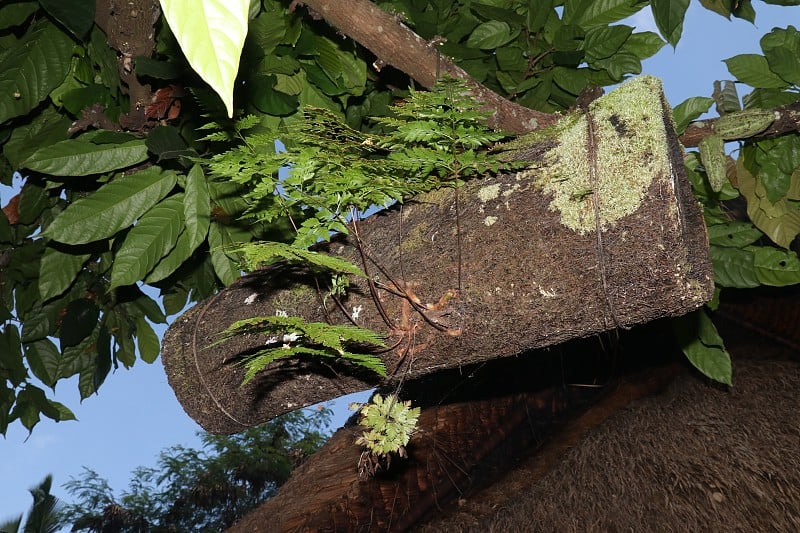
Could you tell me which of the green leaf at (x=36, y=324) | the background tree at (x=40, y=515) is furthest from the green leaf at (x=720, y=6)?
the background tree at (x=40, y=515)

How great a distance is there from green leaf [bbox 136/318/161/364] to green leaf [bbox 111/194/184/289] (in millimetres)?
960

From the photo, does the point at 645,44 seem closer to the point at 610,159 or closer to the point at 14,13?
the point at 610,159

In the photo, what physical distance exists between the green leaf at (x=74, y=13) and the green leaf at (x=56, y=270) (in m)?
0.80

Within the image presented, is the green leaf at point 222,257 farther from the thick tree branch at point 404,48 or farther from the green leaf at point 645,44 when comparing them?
the green leaf at point 645,44

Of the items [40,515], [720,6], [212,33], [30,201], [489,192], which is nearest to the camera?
[212,33]

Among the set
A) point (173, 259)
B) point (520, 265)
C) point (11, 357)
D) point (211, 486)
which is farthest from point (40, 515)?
point (520, 265)

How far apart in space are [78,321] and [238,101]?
1.10 meters

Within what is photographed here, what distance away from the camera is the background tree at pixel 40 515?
4914 millimetres

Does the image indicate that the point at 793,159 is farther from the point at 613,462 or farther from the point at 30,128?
the point at 30,128

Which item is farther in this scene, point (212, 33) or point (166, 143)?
point (166, 143)

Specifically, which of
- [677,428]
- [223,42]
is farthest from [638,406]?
[223,42]

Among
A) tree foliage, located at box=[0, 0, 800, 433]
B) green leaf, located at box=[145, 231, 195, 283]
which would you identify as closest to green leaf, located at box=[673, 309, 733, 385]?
tree foliage, located at box=[0, 0, 800, 433]

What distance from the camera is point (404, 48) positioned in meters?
1.53

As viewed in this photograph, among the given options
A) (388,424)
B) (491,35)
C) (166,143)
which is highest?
(166,143)
